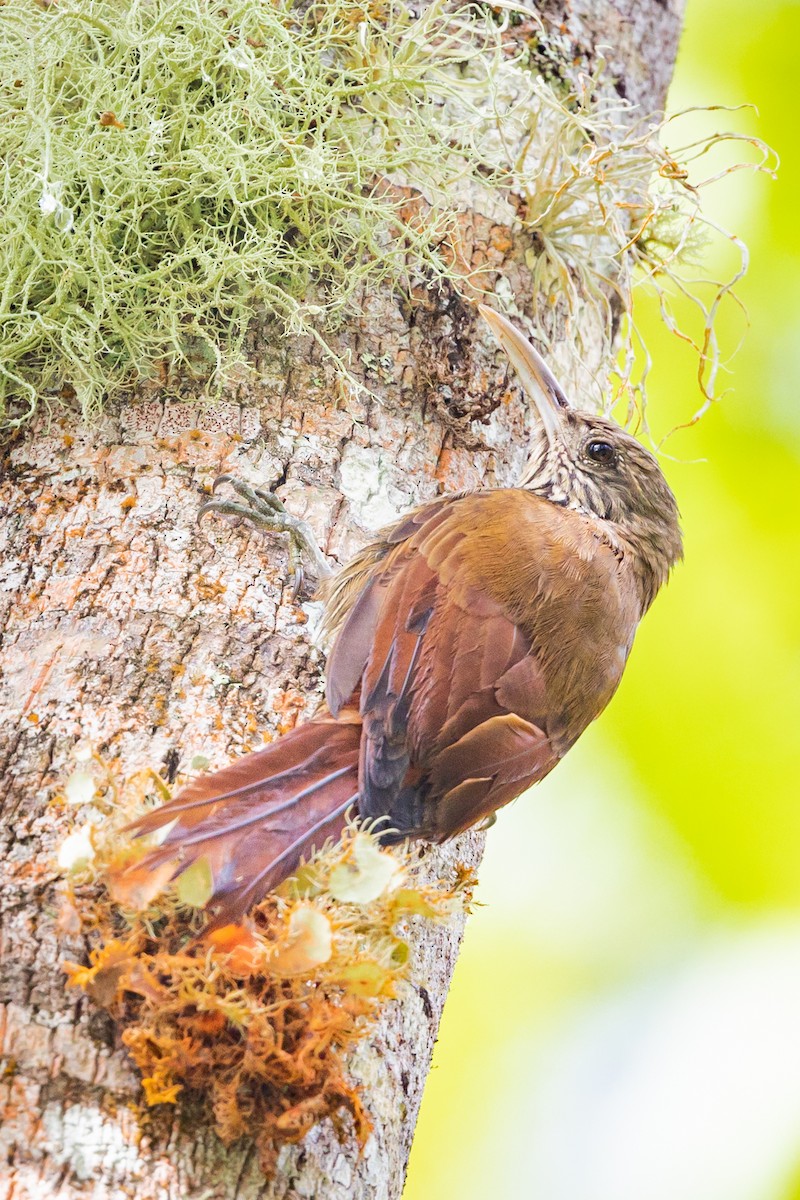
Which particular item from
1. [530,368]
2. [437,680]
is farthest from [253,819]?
[530,368]

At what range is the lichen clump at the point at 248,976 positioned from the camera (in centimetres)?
132

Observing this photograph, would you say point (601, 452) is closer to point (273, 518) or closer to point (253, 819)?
point (273, 518)

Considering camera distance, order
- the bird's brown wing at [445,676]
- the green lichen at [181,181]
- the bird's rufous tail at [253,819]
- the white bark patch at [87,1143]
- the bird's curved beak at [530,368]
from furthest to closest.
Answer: the bird's curved beak at [530,368] < the green lichen at [181,181] < the bird's brown wing at [445,676] < the bird's rufous tail at [253,819] < the white bark patch at [87,1143]

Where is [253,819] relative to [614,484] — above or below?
below

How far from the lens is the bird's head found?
2566mm

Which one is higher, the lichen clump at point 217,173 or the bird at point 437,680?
the lichen clump at point 217,173

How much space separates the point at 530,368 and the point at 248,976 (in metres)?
1.30

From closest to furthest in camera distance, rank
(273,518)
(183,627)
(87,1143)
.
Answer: (87,1143), (183,627), (273,518)

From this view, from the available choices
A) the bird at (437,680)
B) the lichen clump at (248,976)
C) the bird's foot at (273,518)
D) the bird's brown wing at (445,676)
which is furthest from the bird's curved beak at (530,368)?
the lichen clump at (248,976)

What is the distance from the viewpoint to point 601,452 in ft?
8.52

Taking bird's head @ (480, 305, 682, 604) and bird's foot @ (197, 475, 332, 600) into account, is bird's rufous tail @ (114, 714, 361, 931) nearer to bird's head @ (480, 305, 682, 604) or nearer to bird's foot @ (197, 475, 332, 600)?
bird's foot @ (197, 475, 332, 600)

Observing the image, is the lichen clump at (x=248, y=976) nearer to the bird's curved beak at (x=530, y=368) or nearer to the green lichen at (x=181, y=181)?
the green lichen at (x=181, y=181)

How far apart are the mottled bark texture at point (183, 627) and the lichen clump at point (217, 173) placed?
0.08 metres

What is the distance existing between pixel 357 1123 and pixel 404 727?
56cm
